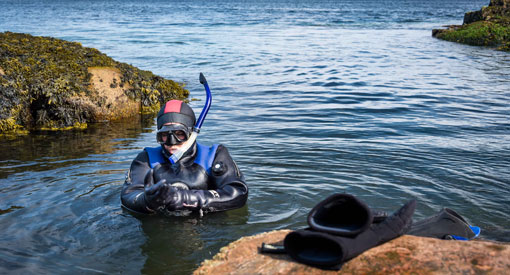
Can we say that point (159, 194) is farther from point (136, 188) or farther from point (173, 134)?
point (136, 188)

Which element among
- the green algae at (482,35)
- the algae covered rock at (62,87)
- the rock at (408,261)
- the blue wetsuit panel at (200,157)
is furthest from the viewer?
the green algae at (482,35)

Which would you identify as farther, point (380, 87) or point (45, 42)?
point (380, 87)

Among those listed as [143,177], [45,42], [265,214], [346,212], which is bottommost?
[265,214]

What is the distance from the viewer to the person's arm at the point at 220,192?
4.30 metres

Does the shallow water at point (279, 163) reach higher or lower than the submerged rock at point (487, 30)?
lower

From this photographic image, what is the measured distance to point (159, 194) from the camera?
150 inches

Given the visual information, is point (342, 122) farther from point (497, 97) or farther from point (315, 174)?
point (497, 97)

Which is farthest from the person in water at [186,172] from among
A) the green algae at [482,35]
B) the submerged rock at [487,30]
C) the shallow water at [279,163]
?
the green algae at [482,35]

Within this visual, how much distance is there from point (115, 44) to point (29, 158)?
17.7 meters

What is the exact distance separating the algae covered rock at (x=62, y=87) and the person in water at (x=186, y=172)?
4.73m

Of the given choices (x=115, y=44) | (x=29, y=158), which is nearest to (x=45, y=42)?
(x=29, y=158)

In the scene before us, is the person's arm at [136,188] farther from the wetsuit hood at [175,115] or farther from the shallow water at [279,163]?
the wetsuit hood at [175,115]

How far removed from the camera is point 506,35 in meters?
22.9

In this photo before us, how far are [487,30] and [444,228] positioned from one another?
76.6 ft
